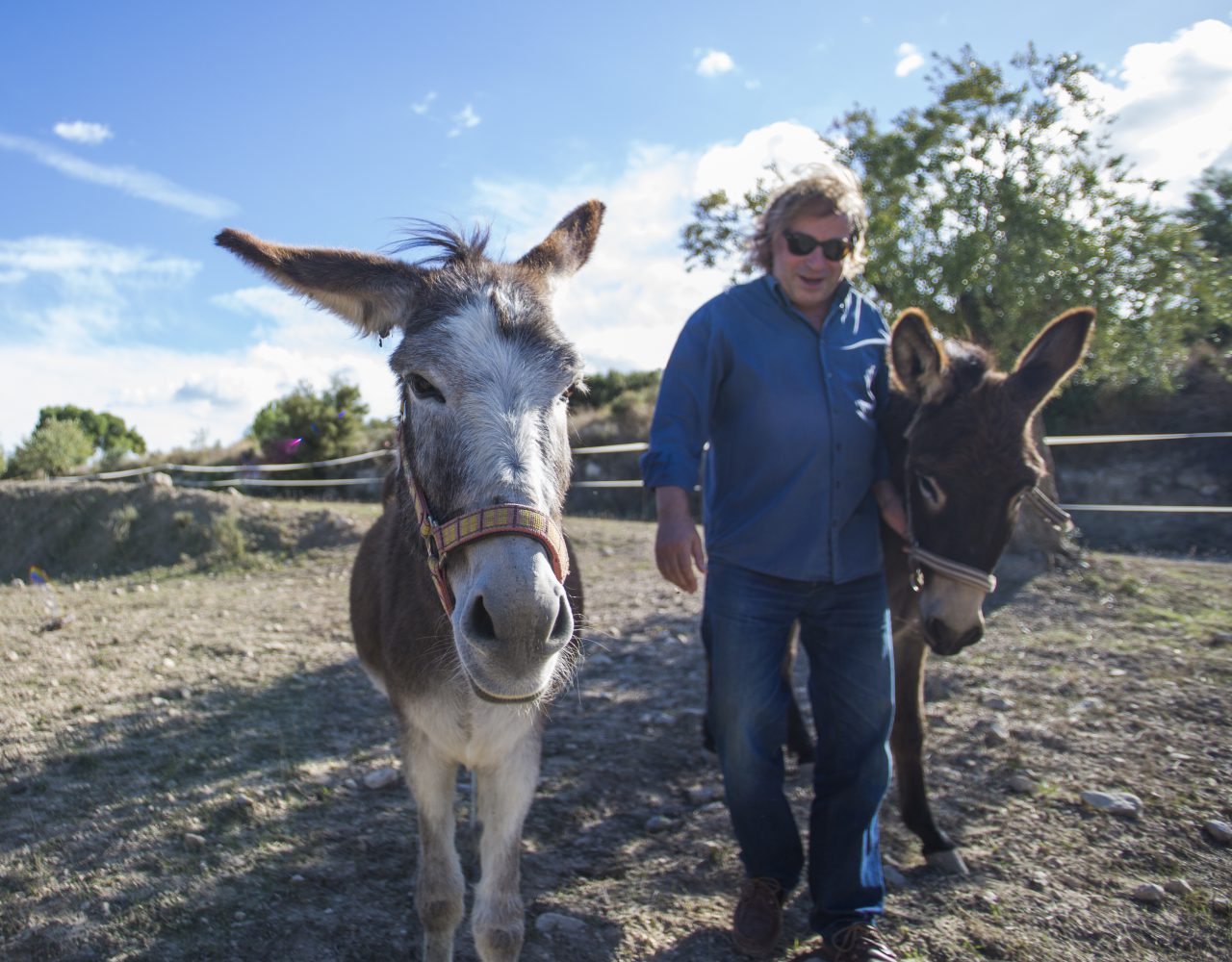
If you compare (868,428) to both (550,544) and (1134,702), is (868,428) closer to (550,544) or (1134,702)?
(550,544)

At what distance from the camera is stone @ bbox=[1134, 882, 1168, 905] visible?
2895mm

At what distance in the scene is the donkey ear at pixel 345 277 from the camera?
2.44 m

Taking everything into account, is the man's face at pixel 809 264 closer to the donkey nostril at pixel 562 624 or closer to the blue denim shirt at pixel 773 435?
the blue denim shirt at pixel 773 435

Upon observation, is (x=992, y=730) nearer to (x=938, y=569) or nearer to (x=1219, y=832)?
(x=1219, y=832)

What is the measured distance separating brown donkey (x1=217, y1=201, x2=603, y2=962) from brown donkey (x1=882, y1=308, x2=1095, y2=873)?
4.65ft

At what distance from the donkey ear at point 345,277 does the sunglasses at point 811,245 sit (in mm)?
1446

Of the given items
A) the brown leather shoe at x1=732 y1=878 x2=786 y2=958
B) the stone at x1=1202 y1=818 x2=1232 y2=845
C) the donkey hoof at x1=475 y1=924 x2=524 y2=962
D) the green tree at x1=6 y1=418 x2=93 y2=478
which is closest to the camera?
the donkey hoof at x1=475 y1=924 x2=524 y2=962

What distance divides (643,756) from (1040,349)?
2905 mm

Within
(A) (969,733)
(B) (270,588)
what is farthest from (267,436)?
(A) (969,733)

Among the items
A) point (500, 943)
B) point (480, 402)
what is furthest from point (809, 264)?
point (500, 943)

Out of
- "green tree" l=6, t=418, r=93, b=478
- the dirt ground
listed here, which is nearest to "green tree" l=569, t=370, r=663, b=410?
"green tree" l=6, t=418, r=93, b=478

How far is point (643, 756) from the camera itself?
4379mm

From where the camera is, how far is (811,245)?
3039mm

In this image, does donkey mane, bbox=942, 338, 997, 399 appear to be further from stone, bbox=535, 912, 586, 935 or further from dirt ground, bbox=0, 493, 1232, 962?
stone, bbox=535, 912, 586, 935
